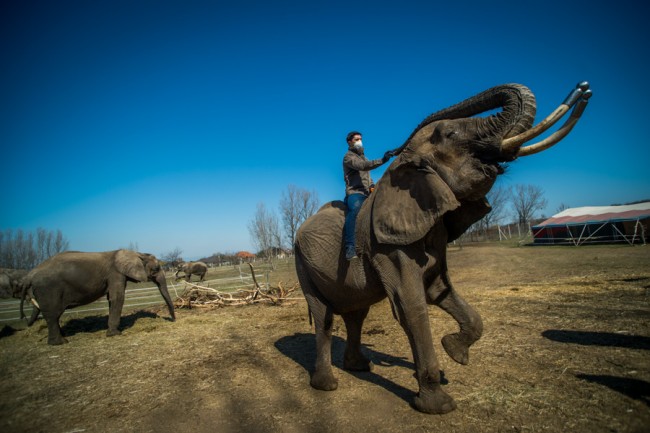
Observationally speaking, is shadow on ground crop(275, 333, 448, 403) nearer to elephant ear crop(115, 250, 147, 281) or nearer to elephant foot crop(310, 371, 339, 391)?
elephant foot crop(310, 371, 339, 391)

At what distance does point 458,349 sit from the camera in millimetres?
3947

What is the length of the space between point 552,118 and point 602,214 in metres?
33.3

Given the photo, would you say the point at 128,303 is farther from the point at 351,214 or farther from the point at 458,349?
the point at 458,349

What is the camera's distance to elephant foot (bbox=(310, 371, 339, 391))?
4.31 m

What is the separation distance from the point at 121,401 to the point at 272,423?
8.17 feet

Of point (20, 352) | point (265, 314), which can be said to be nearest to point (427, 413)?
point (265, 314)

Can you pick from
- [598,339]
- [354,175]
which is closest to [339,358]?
[354,175]

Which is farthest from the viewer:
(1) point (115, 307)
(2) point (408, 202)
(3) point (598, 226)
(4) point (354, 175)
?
(3) point (598, 226)

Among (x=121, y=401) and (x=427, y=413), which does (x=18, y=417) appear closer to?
(x=121, y=401)

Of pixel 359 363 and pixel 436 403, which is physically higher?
pixel 436 403

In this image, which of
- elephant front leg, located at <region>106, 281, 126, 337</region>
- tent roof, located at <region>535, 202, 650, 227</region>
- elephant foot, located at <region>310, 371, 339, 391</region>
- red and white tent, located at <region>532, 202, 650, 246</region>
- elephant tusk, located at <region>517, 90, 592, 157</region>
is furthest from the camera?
tent roof, located at <region>535, 202, 650, 227</region>

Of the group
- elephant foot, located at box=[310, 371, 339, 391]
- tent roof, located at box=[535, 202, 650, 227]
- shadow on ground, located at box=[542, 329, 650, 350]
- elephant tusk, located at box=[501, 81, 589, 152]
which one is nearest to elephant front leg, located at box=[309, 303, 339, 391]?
elephant foot, located at box=[310, 371, 339, 391]

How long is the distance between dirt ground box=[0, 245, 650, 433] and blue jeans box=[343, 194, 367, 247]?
200 cm

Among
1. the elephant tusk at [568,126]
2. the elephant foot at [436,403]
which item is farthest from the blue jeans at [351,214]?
the elephant tusk at [568,126]
